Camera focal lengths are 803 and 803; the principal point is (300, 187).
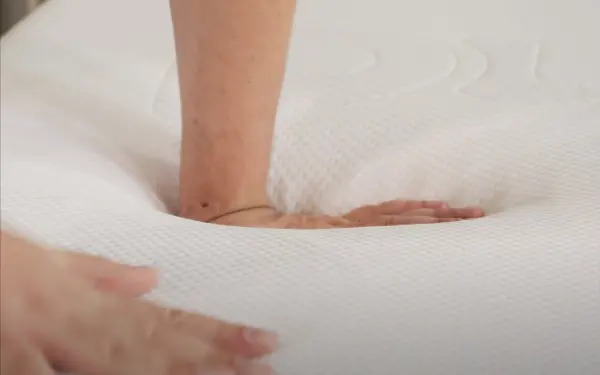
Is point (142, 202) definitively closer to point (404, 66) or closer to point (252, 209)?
point (252, 209)

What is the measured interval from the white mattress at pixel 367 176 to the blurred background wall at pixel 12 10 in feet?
0.64

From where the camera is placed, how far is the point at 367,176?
537mm

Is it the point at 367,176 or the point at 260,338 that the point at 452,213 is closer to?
the point at 367,176

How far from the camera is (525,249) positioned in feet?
1.25

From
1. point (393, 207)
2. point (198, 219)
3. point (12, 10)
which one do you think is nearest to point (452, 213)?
point (393, 207)

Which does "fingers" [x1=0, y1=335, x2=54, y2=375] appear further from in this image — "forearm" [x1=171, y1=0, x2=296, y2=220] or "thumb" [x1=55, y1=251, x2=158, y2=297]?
"forearm" [x1=171, y1=0, x2=296, y2=220]

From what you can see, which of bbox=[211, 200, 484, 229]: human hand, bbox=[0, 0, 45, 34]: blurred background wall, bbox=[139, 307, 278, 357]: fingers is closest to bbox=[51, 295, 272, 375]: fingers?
bbox=[139, 307, 278, 357]: fingers

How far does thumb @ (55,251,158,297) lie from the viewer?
337 millimetres

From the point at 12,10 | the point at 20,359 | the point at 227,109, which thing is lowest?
the point at 20,359

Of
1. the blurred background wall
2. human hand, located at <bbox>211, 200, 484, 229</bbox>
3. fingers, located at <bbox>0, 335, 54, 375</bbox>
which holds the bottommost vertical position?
fingers, located at <bbox>0, 335, 54, 375</bbox>

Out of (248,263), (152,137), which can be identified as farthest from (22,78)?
(248,263)

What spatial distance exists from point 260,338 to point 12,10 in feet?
2.32

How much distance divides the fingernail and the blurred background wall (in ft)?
2.26

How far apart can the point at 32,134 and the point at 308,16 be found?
44 cm
